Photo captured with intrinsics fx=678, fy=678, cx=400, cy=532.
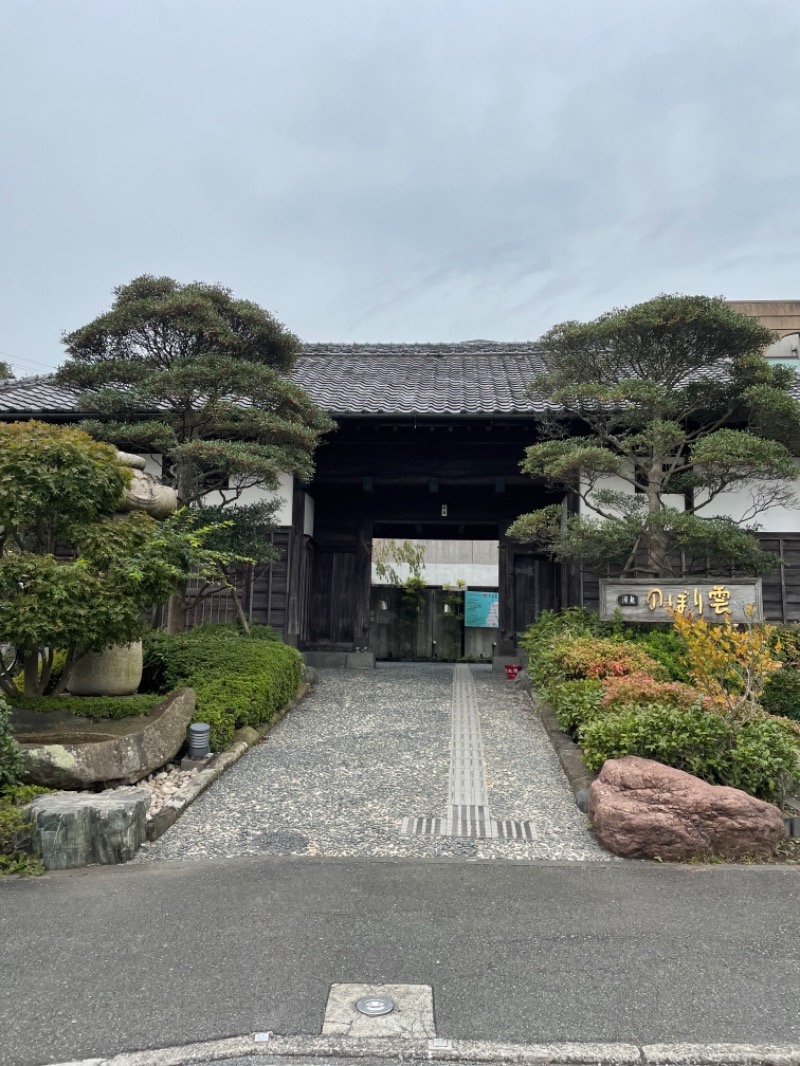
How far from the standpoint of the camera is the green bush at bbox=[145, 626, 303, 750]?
645 cm

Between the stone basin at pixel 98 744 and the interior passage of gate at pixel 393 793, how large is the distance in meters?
0.56

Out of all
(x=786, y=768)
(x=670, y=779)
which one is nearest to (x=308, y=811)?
(x=670, y=779)

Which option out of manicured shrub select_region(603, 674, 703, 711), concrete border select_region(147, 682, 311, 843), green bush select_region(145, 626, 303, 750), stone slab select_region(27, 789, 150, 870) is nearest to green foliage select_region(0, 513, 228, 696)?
green bush select_region(145, 626, 303, 750)

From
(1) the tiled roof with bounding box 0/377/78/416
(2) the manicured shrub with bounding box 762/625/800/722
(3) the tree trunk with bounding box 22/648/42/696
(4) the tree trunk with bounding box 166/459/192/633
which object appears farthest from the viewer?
(1) the tiled roof with bounding box 0/377/78/416

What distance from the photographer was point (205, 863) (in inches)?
163

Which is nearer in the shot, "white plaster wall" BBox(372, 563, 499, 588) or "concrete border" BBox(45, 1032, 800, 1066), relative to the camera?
"concrete border" BBox(45, 1032, 800, 1066)

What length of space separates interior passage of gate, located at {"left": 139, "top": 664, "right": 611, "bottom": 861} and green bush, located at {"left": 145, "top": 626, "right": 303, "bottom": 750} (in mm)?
374

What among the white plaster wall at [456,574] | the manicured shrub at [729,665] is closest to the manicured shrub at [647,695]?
the manicured shrub at [729,665]

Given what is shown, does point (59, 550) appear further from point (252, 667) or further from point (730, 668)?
point (730, 668)

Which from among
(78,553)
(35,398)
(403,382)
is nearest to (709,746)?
(78,553)

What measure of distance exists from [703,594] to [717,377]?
10.0ft

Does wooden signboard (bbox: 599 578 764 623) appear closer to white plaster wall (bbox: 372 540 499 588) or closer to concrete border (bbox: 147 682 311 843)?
concrete border (bbox: 147 682 311 843)

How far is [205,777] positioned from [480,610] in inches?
505

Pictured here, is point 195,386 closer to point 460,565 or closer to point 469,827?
point 469,827
